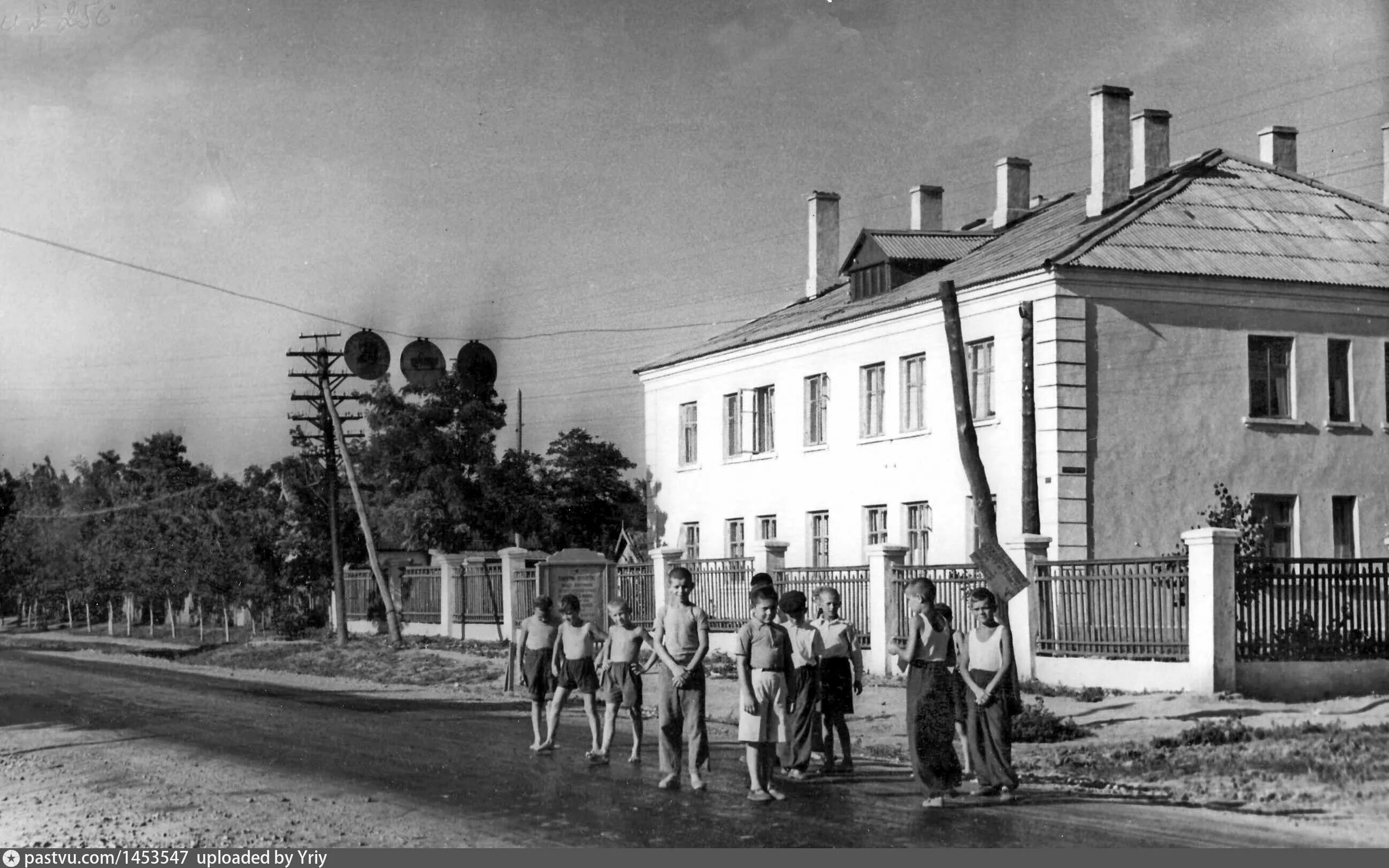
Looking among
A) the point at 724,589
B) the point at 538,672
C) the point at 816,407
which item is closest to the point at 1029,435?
the point at 724,589

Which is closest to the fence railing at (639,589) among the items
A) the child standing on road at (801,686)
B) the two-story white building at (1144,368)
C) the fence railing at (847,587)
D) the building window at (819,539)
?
the building window at (819,539)

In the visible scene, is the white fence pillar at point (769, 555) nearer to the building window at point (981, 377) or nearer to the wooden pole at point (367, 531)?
the building window at point (981, 377)

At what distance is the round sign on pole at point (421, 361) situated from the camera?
33.5 meters

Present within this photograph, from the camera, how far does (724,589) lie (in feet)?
102

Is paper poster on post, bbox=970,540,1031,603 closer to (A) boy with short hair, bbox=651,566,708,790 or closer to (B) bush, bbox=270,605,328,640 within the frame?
(A) boy with short hair, bbox=651,566,708,790

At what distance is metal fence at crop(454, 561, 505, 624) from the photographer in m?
39.2

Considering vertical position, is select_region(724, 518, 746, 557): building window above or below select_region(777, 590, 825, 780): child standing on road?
above

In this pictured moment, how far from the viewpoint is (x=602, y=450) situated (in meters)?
68.3

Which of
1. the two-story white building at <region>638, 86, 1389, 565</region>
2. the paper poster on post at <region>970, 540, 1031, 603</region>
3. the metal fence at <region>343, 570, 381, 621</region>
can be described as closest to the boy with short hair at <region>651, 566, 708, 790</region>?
the paper poster on post at <region>970, 540, 1031, 603</region>

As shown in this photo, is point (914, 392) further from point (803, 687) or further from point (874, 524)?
point (803, 687)

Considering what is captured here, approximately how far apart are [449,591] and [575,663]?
26.7 metres

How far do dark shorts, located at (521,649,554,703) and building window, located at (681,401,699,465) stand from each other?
77.2ft

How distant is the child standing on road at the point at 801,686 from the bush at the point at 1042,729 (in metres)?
3.26

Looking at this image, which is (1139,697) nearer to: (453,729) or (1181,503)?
(453,729)
